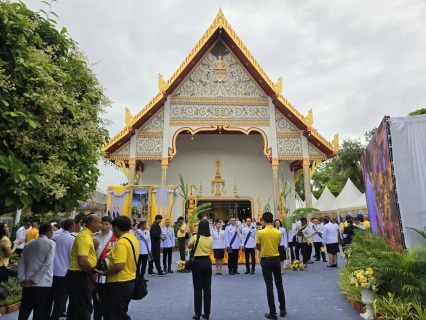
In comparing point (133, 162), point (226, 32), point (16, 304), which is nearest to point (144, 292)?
point (16, 304)

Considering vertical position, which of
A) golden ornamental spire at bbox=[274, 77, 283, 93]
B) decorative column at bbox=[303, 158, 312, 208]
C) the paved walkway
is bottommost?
the paved walkway

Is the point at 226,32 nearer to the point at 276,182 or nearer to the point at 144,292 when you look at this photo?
the point at 276,182

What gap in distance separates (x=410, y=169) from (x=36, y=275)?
5.39m

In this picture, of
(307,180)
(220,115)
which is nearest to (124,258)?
(220,115)

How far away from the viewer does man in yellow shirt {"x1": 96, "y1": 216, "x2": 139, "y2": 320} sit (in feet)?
9.59

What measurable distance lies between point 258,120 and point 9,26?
1310 centimetres

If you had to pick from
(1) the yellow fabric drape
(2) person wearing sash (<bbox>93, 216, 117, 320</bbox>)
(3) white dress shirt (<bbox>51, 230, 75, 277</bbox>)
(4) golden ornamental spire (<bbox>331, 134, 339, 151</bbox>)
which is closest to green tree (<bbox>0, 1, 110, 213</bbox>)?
(2) person wearing sash (<bbox>93, 216, 117, 320</bbox>)

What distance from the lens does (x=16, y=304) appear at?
5359mm

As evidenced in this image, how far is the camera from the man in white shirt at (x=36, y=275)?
12.3 ft

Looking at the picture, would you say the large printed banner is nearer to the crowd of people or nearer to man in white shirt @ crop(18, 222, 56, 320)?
the crowd of people

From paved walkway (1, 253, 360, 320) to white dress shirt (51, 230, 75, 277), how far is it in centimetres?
134

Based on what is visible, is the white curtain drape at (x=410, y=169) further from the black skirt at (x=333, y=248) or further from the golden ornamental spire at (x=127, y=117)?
the golden ornamental spire at (x=127, y=117)

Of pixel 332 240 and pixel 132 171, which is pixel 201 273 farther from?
pixel 132 171

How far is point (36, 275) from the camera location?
376cm
